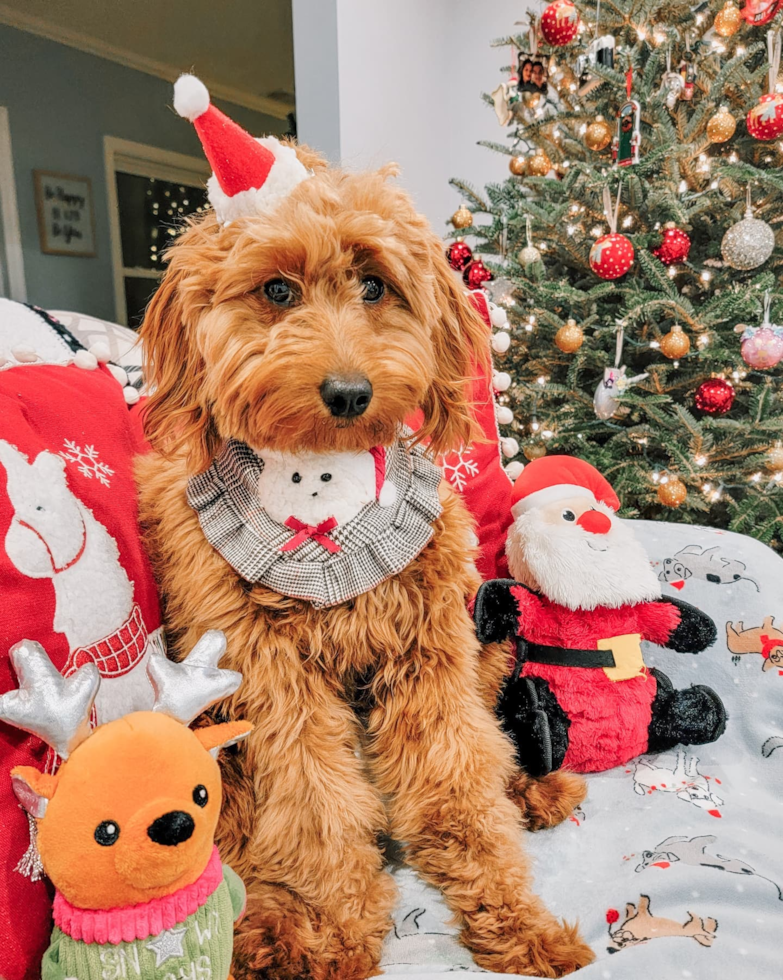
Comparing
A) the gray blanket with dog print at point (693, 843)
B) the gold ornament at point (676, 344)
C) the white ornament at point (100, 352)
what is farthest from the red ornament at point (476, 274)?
the white ornament at point (100, 352)

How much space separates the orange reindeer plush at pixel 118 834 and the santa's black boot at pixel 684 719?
0.77 metres

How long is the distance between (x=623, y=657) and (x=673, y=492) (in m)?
0.86

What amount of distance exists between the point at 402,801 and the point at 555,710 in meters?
0.30

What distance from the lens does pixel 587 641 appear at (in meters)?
1.13

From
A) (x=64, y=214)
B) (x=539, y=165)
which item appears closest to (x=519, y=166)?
(x=539, y=165)

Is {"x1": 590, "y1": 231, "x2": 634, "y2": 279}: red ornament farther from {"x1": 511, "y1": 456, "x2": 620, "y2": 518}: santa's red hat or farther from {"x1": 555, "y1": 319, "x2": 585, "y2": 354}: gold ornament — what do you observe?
{"x1": 511, "y1": 456, "x2": 620, "y2": 518}: santa's red hat

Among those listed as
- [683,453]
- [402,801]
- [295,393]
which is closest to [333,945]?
[402,801]

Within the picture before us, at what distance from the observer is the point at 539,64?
2.00 m

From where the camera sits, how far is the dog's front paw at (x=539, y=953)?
2.59 ft

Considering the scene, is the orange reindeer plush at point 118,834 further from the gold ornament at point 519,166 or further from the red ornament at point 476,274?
the gold ornament at point 519,166

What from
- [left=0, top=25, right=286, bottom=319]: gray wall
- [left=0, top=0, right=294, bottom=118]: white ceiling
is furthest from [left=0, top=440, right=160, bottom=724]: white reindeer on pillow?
[left=0, top=0, right=294, bottom=118]: white ceiling

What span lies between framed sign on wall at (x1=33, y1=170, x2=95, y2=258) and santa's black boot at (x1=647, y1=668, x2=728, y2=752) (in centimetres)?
389

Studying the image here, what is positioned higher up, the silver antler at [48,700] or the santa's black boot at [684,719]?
the silver antler at [48,700]

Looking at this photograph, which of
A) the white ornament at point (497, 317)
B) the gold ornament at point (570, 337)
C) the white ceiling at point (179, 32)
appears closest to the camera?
the white ornament at point (497, 317)
